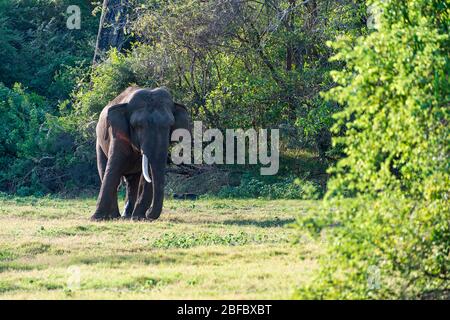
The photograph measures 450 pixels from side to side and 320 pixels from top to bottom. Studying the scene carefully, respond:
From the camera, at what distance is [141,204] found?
2011 centimetres

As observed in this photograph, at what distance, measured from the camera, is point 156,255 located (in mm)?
15102

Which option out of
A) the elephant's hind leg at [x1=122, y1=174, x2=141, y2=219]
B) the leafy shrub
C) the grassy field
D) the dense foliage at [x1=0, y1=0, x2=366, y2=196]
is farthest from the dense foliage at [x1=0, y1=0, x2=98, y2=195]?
the elephant's hind leg at [x1=122, y1=174, x2=141, y2=219]

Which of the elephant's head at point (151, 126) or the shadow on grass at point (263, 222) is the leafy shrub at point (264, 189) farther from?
the elephant's head at point (151, 126)

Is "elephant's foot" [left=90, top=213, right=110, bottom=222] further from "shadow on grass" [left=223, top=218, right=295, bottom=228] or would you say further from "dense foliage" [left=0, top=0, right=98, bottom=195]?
"dense foliage" [left=0, top=0, right=98, bottom=195]

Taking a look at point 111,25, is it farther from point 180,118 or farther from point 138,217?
point 138,217

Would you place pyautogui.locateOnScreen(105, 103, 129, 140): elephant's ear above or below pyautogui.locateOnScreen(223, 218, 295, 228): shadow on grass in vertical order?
above

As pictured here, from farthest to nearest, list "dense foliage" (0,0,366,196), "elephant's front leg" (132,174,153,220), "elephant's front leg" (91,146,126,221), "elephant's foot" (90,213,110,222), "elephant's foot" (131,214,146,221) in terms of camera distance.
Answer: "dense foliage" (0,0,366,196), "elephant's front leg" (91,146,126,221), "elephant's foot" (90,213,110,222), "elephant's front leg" (132,174,153,220), "elephant's foot" (131,214,146,221)

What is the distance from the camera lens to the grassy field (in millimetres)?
12195

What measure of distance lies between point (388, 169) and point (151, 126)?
32.0ft

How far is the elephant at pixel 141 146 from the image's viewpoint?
63.9 feet

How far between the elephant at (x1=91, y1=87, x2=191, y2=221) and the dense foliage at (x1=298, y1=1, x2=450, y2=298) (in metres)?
9.24

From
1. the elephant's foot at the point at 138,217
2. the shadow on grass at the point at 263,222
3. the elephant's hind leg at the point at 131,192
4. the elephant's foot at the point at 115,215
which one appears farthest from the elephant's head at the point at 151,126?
the shadow on grass at the point at 263,222

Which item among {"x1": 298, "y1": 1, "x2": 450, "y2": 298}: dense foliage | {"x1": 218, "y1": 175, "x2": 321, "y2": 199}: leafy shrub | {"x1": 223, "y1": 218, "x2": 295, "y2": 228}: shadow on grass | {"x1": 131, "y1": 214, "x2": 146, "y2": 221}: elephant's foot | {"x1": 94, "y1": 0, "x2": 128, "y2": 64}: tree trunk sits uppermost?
{"x1": 94, "y1": 0, "x2": 128, "y2": 64}: tree trunk
